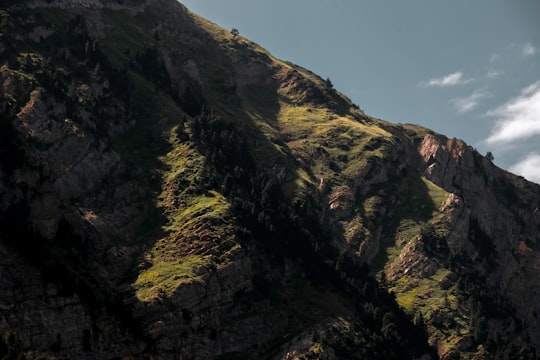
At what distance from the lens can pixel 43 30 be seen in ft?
609

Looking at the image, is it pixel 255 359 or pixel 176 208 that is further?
pixel 176 208

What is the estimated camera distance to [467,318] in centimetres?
17338

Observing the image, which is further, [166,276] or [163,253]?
[163,253]

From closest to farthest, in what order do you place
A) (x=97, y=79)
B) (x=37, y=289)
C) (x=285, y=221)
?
(x=37, y=289) < (x=285, y=221) < (x=97, y=79)

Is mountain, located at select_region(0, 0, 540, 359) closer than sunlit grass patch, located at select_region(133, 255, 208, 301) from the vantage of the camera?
Yes

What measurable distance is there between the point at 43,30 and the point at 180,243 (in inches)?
3399

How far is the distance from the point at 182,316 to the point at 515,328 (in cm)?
11030

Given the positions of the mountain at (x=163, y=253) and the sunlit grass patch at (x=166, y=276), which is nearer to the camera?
the mountain at (x=163, y=253)

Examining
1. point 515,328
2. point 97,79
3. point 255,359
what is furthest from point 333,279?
point 97,79

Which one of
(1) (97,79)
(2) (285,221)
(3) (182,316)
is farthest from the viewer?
(1) (97,79)

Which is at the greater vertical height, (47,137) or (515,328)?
(47,137)

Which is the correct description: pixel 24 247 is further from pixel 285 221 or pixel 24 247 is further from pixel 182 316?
pixel 285 221

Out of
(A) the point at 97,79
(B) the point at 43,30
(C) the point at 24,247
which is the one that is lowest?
(C) the point at 24,247

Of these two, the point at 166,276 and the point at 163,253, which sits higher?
the point at 163,253
